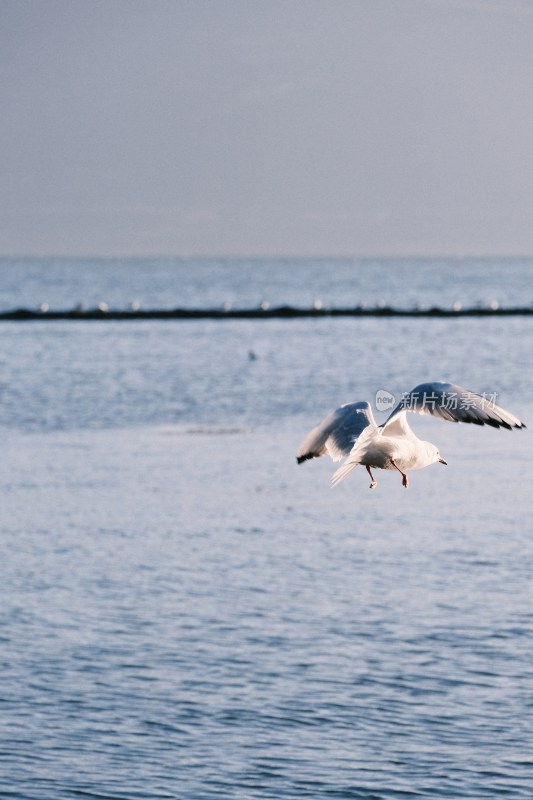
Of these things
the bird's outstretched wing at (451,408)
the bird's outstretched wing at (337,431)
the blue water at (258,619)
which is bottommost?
the blue water at (258,619)

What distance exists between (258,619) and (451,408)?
835 inches

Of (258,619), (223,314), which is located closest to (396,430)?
(258,619)

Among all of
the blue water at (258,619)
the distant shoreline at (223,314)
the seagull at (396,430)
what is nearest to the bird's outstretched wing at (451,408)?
the seagull at (396,430)

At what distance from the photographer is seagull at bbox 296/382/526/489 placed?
8.71 m

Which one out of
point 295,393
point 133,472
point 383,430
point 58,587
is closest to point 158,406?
point 295,393

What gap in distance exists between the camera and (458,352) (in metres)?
99.5

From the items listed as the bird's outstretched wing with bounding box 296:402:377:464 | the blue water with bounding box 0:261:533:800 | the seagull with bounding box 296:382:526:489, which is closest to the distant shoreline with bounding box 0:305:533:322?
the blue water with bounding box 0:261:533:800

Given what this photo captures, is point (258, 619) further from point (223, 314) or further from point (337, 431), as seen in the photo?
point (223, 314)

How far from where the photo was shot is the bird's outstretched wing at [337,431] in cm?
915

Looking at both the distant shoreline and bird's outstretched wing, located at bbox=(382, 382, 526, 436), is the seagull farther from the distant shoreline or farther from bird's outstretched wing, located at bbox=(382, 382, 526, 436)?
the distant shoreline

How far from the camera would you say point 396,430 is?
935cm

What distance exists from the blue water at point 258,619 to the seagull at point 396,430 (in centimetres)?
1409

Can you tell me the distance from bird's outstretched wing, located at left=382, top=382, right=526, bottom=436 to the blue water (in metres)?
14.3

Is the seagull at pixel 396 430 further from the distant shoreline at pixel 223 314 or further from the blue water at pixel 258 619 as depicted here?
the distant shoreline at pixel 223 314
